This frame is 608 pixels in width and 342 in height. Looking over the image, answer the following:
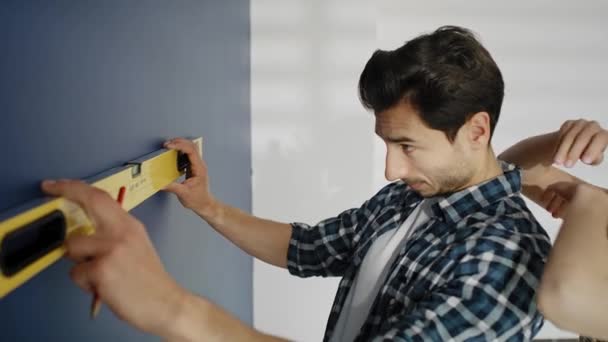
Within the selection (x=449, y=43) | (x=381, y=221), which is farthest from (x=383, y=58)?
(x=381, y=221)

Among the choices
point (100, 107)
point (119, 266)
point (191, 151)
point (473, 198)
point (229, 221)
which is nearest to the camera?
point (119, 266)

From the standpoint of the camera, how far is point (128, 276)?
1.78ft

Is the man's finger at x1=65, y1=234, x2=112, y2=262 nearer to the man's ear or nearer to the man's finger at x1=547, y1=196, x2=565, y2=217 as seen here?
the man's ear

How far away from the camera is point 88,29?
0.69 meters

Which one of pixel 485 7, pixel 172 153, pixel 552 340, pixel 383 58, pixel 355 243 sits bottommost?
pixel 552 340

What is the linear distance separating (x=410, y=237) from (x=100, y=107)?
590 millimetres

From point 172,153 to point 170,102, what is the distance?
10 cm

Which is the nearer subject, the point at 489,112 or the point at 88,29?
the point at 88,29

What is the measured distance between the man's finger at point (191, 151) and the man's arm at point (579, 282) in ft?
2.25

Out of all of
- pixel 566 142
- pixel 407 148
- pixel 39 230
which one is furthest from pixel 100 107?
pixel 566 142

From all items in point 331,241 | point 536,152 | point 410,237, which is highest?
point 536,152

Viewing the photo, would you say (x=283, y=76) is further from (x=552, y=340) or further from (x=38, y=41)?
(x=552, y=340)

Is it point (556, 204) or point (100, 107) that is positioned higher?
point (100, 107)

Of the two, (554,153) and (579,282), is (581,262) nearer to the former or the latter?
(579,282)
